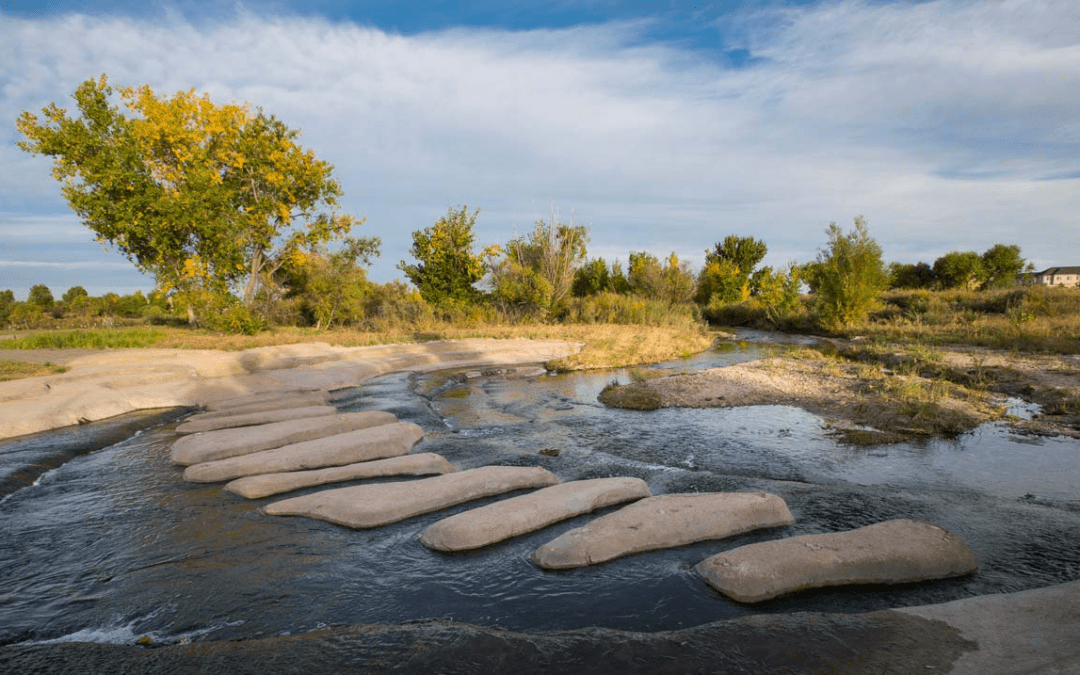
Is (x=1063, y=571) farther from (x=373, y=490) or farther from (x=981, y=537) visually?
(x=373, y=490)

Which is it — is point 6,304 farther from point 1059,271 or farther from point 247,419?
point 1059,271

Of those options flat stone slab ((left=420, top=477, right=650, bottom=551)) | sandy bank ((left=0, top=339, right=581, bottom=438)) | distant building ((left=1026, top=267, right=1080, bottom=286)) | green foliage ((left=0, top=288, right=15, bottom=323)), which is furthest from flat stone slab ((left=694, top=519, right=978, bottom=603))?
distant building ((left=1026, top=267, right=1080, bottom=286))

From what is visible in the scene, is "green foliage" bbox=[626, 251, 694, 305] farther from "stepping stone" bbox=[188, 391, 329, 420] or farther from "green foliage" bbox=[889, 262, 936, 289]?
"stepping stone" bbox=[188, 391, 329, 420]

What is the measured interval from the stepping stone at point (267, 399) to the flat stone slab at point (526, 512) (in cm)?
670

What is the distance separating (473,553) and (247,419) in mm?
6182

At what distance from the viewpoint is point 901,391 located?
1016 cm

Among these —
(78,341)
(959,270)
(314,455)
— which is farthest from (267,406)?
(959,270)

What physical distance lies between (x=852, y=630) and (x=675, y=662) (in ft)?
3.57

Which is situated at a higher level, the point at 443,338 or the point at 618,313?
the point at 618,313

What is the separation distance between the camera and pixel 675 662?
3.14 metres

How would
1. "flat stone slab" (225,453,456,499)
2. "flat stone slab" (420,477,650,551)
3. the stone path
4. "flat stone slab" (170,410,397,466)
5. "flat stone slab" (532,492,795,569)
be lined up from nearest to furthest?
the stone path → "flat stone slab" (532,492,795,569) → "flat stone slab" (420,477,650,551) → "flat stone slab" (225,453,456,499) → "flat stone slab" (170,410,397,466)

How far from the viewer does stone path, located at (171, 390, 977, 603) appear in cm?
406

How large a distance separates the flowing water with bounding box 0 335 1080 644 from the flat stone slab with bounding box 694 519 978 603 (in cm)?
9

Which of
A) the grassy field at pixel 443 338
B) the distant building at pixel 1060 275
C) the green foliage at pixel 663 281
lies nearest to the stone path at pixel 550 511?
the grassy field at pixel 443 338
